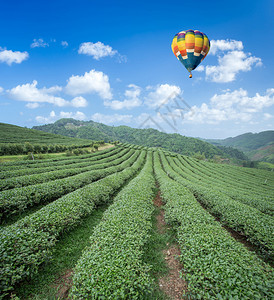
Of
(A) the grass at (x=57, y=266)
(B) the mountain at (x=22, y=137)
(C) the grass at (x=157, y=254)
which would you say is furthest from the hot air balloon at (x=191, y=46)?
(B) the mountain at (x=22, y=137)

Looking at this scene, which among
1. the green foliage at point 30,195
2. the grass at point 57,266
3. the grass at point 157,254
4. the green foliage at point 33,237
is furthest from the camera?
the green foliage at point 30,195

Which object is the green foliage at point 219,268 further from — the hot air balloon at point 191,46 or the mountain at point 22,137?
the mountain at point 22,137

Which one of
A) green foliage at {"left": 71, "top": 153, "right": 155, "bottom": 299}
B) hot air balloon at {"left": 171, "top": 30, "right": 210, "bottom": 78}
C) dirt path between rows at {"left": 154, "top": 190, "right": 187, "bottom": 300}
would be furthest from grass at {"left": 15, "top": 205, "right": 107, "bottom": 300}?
hot air balloon at {"left": 171, "top": 30, "right": 210, "bottom": 78}

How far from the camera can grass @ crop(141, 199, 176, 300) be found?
4.39 metres

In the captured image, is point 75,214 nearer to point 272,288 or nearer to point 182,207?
point 182,207

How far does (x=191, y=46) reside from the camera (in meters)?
12.8

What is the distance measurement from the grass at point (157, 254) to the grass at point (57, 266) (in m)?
2.94

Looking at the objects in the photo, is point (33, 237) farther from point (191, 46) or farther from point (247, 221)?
point (191, 46)

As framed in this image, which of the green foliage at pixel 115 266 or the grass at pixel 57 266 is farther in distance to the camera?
the grass at pixel 57 266

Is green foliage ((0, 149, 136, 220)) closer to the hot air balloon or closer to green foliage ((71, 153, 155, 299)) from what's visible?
green foliage ((71, 153, 155, 299))

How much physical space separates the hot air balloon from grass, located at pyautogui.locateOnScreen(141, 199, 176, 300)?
1545 cm

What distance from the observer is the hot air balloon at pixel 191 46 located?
12554 mm

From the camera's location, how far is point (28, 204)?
8.29m

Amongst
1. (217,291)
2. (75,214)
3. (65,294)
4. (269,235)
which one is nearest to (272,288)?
(217,291)
